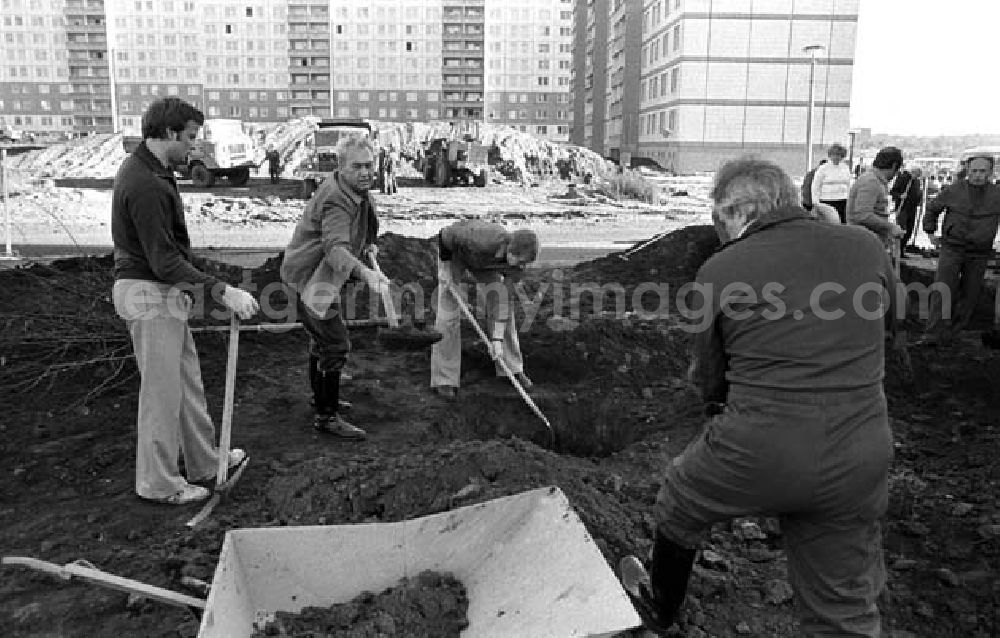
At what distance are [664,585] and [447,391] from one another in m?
3.19

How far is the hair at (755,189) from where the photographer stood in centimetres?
218

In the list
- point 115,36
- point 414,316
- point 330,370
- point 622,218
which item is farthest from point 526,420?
point 115,36

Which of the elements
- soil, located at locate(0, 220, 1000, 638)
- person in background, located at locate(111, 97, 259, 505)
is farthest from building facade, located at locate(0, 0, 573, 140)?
person in background, located at locate(111, 97, 259, 505)

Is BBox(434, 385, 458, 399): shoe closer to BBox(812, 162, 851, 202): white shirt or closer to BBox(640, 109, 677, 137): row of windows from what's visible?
BBox(812, 162, 851, 202): white shirt

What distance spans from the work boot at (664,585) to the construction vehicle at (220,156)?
2617 cm

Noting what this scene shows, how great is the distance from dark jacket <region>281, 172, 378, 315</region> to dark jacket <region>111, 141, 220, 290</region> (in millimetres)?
811

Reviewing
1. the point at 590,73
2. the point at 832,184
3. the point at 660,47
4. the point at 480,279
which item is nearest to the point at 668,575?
the point at 480,279

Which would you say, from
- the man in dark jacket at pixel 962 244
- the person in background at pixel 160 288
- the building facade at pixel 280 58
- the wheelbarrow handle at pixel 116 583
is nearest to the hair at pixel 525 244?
the person in background at pixel 160 288

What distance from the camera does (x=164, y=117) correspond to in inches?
132

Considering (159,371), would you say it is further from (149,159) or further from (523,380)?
(523,380)

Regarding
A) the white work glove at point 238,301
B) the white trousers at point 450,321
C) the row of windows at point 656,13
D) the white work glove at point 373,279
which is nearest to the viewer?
the white work glove at point 238,301

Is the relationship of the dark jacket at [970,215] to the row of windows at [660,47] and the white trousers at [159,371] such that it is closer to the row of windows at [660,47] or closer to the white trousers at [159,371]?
the white trousers at [159,371]

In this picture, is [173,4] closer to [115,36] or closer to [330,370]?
[115,36]

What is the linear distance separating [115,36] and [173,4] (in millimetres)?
5764
